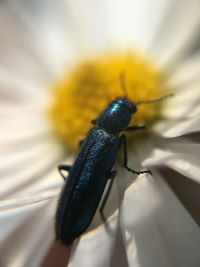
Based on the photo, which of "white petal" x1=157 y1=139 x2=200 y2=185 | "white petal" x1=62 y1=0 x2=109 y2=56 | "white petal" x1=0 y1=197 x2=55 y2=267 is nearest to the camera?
"white petal" x1=157 y1=139 x2=200 y2=185

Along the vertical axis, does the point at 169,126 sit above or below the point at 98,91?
below

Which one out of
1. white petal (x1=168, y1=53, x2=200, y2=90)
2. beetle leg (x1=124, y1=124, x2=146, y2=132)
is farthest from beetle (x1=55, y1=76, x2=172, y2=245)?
white petal (x1=168, y1=53, x2=200, y2=90)

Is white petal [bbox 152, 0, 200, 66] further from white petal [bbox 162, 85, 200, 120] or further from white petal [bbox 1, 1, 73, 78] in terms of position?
white petal [bbox 1, 1, 73, 78]

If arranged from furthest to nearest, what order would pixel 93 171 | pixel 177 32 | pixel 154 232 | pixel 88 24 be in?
pixel 88 24
pixel 177 32
pixel 93 171
pixel 154 232

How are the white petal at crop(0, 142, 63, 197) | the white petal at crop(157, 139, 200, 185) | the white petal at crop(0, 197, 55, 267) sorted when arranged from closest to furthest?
1. the white petal at crop(157, 139, 200, 185)
2. the white petal at crop(0, 197, 55, 267)
3. the white petal at crop(0, 142, 63, 197)

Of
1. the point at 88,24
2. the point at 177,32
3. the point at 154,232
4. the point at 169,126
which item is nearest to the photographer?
the point at 154,232

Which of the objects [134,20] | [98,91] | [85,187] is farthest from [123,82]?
[85,187]

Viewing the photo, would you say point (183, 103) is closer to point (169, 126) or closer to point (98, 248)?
point (169, 126)

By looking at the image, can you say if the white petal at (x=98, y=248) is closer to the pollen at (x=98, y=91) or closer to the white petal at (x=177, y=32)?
the pollen at (x=98, y=91)
